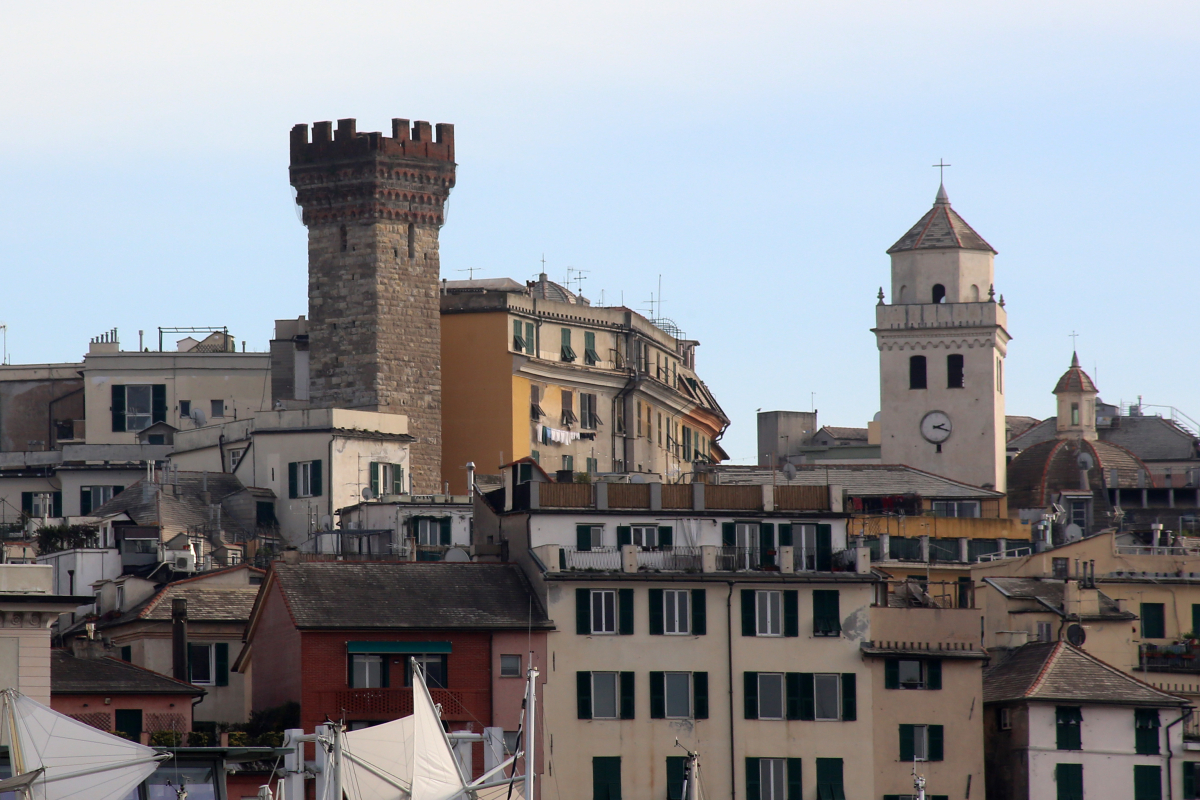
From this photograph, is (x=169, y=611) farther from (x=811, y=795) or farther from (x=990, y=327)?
(x=990, y=327)

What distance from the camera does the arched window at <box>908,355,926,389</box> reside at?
111 meters

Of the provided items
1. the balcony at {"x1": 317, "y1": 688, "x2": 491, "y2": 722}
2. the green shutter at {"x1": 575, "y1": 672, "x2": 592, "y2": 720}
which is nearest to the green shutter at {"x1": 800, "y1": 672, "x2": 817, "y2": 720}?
the green shutter at {"x1": 575, "y1": 672, "x2": 592, "y2": 720}

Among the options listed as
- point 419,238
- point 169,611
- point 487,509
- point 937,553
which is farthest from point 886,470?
point 169,611

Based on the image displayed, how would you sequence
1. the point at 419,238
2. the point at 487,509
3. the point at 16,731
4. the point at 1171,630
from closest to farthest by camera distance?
the point at 16,731
the point at 487,509
the point at 1171,630
the point at 419,238

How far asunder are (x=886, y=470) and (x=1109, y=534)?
15.3 m

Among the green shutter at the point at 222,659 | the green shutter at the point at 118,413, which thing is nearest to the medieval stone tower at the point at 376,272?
the green shutter at the point at 118,413

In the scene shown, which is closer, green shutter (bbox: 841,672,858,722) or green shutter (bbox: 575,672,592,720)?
green shutter (bbox: 575,672,592,720)

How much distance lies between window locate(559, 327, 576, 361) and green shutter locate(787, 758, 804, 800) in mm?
34174

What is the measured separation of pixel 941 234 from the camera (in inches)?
4496

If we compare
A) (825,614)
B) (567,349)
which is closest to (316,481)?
(567,349)

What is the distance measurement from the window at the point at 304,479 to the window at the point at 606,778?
2555 cm

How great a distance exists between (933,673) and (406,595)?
43.4 ft

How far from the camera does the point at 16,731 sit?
2122 inches

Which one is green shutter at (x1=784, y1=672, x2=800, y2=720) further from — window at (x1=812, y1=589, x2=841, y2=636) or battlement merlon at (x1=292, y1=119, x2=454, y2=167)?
battlement merlon at (x1=292, y1=119, x2=454, y2=167)
